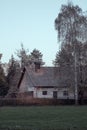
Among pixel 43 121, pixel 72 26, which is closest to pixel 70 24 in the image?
pixel 72 26

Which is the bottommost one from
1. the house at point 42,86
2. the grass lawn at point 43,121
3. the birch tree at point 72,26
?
the grass lawn at point 43,121

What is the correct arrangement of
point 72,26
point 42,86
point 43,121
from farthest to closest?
point 42,86, point 72,26, point 43,121

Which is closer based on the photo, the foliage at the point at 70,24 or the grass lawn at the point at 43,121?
the grass lawn at the point at 43,121

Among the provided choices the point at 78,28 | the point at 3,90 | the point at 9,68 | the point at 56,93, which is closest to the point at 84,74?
the point at 78,28

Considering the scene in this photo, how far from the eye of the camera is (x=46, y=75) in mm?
78750

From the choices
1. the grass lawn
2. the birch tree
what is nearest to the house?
the birch tree

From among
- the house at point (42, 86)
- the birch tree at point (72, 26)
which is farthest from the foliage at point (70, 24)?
the house at point (42, 86)

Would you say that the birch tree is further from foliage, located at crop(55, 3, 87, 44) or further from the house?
the house

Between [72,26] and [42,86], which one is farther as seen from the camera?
[42,86]

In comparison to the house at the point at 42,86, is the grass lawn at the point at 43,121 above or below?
below

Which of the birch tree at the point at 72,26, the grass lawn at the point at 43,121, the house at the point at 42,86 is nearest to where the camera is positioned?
the grass lawn at the point at 43,121

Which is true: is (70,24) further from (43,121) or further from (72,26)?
(43,121)

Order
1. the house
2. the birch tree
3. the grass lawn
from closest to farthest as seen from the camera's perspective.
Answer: the grass lawn, the birch tree, the house

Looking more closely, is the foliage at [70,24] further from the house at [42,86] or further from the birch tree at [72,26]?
the house at [42,86]
